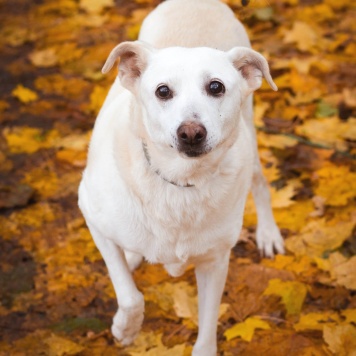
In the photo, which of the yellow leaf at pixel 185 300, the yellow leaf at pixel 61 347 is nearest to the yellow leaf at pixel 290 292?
the yellow leaf at pixel 185 300

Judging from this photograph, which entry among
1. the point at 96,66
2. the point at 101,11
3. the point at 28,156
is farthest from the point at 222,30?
the point at 101,11

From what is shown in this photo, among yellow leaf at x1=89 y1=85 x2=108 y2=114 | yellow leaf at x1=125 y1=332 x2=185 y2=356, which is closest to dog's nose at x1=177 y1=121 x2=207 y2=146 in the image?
yellow leaf at x1=125 y1=332 x2=185 y2=356

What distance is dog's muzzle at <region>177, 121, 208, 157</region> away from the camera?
8.21 feet

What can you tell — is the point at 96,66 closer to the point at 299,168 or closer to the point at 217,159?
the point at 299,168

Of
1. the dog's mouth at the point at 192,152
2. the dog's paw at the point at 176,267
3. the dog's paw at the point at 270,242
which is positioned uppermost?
the dog's mouth at the point at 192,152

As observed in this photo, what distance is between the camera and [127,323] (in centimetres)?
331

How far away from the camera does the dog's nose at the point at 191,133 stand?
250cm

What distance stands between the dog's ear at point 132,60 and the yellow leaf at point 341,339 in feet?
5.28

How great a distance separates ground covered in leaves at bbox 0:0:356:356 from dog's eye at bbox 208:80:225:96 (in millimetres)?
1452

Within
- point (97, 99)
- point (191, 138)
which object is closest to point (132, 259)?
point (191, 138)

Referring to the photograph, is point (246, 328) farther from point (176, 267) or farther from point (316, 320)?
point (176, 267)

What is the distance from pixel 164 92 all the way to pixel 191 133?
26 centimetres

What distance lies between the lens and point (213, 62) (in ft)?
8.95

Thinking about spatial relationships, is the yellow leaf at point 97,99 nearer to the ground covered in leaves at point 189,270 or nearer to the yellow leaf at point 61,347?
the ground covered in leaves at point 189,270
